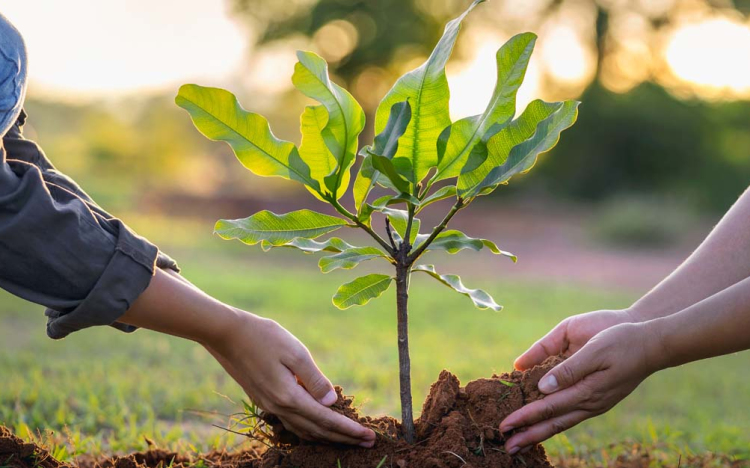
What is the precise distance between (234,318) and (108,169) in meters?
22.0

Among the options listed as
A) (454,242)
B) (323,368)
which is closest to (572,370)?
(454,242)

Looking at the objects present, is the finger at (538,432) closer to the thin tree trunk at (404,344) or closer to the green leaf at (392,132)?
the thin tree trunk at (404,344)

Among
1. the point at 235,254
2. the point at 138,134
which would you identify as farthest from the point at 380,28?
the point at 138,134

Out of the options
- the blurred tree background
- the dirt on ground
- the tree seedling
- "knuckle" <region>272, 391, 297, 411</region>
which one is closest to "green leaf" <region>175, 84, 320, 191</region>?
the tree seedling

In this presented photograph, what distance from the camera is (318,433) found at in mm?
1684

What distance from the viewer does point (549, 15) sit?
56.7 ft

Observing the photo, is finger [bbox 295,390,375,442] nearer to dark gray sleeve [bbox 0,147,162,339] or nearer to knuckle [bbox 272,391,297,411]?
knuckle [bbox 272,391,297,411]

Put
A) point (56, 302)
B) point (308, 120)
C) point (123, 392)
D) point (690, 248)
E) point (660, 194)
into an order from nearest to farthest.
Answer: point (56, 302) < point (308, 120) < point (123, 392) < point (690, 248) < point (660, 194)

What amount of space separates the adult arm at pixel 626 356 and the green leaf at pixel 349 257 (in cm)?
51

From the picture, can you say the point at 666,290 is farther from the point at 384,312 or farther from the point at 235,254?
the point at 235,254

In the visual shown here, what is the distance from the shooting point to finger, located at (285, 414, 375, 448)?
1.67 meters

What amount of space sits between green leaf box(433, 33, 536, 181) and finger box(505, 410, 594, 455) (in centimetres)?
64

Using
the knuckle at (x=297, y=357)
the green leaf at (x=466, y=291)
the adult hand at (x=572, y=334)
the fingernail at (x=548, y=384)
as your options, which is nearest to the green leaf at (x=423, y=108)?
the green leaf at (x=466, y=291)

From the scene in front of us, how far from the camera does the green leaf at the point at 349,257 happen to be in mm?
1728
